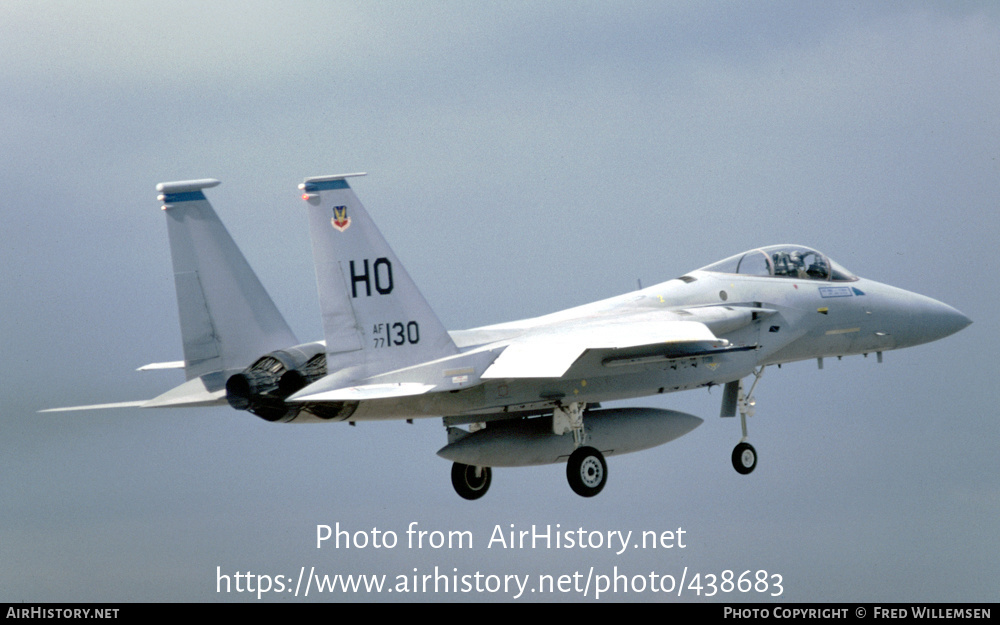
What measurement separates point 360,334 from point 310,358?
3.13 feet

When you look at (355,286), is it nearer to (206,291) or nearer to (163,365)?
(206,291)

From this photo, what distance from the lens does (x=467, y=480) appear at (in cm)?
1714

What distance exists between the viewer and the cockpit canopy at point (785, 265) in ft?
58.7

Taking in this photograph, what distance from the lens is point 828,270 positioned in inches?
723

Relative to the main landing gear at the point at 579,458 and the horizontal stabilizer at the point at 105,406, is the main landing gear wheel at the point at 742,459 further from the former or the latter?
the horizontal stabilizer at the point at 105,406

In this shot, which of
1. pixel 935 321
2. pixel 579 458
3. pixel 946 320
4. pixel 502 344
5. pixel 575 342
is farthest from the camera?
pixel 946 320

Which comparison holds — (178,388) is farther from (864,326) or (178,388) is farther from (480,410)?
(864,326)

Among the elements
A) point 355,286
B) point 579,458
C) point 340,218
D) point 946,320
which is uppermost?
point 340,218

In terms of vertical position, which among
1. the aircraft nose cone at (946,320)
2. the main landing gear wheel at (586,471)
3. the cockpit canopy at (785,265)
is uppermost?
the cockpit canopy at (785,265)

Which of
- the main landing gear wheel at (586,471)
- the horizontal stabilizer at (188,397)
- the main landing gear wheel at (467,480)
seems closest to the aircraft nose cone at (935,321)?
the main landing gear wheel at (586,471)

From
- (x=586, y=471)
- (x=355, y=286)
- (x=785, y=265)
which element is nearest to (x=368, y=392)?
(x=355, y=286)

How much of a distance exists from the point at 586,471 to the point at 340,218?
4.62 meters

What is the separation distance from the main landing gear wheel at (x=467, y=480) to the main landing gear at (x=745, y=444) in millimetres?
3708

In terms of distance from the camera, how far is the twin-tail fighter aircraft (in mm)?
14414
